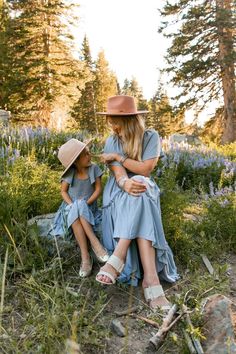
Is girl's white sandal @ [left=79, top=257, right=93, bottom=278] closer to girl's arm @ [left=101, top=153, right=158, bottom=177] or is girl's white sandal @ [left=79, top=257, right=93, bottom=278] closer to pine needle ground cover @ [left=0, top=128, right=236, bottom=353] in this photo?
pine needle ground cover @ [left=0, top=128, right=236, bottom=353]

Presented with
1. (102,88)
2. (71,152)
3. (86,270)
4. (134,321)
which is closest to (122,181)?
(71,152)

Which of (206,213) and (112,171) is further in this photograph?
(206,213)

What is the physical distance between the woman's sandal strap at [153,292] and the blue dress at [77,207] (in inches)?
28.9

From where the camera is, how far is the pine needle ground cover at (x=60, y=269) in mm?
2346

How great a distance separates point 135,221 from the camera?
9.80 feet

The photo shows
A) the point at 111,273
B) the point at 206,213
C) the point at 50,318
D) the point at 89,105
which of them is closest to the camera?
the point at 50,318

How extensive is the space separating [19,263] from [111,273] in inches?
31.9

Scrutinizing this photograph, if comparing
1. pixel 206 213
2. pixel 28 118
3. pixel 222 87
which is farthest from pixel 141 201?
pixel 28 118

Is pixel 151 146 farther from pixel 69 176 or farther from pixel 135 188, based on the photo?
pixel 69 176

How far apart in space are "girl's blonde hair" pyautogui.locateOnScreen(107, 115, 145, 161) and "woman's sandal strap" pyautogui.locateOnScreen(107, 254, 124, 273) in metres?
0.92

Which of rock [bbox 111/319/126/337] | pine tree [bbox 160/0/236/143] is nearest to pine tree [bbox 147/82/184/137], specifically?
pine tree [bbox 160/0/236/143]

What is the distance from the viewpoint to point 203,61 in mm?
16875

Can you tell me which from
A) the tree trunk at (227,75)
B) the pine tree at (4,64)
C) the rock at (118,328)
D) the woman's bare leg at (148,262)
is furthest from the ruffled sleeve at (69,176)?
the pine tree at (4,64)

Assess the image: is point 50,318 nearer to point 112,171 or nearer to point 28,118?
point 112,171
